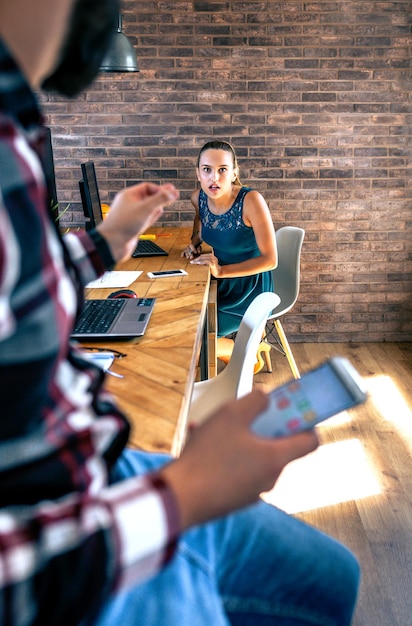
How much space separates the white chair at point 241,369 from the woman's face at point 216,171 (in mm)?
1414

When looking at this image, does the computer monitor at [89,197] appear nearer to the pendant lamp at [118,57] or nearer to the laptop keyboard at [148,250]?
the laptop keyboard at [148,250]

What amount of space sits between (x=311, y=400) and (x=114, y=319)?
1.16 meters

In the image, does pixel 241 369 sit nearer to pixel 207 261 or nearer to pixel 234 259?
pixel 207 261

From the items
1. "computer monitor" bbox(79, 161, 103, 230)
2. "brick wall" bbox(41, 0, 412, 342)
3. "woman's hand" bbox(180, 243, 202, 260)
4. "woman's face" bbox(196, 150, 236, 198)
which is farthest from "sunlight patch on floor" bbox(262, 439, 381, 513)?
"brick wall" bbox(41, 0, 412, 342)

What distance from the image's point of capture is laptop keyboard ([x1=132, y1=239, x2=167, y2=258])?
10.2ft

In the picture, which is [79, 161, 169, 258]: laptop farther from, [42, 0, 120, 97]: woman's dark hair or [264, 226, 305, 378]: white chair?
[42, 0, 120, 97]: woman's dark hair

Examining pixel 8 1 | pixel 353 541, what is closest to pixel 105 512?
pixel 8 1

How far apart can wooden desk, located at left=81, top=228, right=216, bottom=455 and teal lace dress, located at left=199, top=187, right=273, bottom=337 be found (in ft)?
2.81

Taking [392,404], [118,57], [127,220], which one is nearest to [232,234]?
[118,57]

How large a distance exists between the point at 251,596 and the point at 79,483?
45 centimetres

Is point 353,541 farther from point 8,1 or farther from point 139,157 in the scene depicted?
point 139,157

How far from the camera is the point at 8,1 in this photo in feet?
1.69

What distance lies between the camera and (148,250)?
318cm

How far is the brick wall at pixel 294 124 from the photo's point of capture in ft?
13.6
